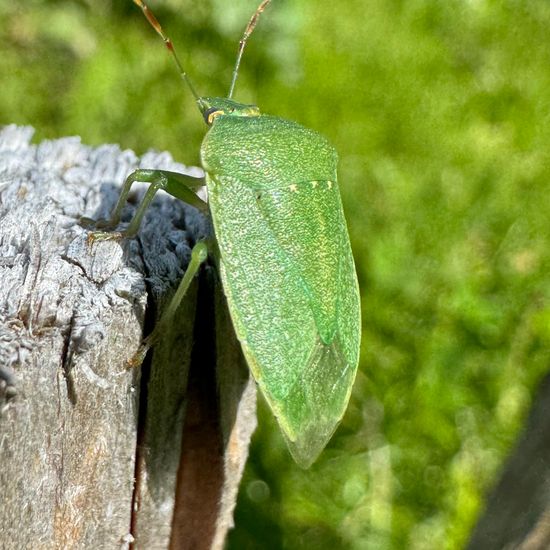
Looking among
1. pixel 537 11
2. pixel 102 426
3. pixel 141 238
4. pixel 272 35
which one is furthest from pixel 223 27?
pixel 102 426

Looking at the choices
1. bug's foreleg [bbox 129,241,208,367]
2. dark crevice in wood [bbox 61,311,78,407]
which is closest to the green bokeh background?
bug's foreleg [bbox 129,241,208,367]

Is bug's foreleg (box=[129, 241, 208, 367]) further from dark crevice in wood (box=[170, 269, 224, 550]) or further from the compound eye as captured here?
the compound eye

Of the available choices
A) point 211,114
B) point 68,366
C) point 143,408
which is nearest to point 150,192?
point 211,114

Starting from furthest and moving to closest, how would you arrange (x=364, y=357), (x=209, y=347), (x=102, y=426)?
(x=364, y=357) → (x=209, y=347) → (x=102, y=426)

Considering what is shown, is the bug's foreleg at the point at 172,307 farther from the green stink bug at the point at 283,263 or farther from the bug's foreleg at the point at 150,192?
the bug's foreleg at the point at 150,192

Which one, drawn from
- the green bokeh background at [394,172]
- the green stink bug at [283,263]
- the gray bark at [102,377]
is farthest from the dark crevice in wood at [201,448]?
the green bokeh background at [394,172]

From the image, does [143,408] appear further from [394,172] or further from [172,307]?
[394,172]

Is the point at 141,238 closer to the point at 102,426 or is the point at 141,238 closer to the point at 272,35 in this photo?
the point at 102,426

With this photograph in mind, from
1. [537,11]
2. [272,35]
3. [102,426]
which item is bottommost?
[102,426]
